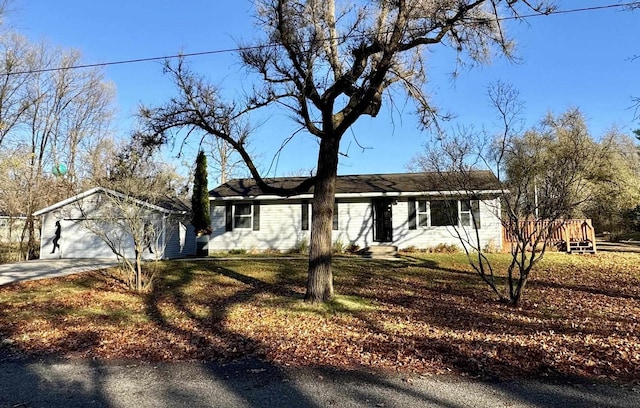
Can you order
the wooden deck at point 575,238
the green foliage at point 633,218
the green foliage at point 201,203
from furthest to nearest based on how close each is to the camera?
the green foliage at point 633,218 → the green foliage at point 201,203 → the wooden deck at point 575,238

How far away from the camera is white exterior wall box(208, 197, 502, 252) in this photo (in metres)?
18.2

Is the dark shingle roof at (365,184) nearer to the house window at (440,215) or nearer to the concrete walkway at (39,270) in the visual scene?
the house window at (440,215)

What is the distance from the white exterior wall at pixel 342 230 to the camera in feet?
59.6

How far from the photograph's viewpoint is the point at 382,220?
18844mm

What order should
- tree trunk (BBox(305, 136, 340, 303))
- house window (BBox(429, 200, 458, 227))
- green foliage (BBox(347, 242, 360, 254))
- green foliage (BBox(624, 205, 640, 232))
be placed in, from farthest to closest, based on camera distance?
green foliage (BBox(624, 205, 640, 232)) < green foliage (BBox(347, 242, 360, 254)) < house window (BBox(429, 200, 458, 227)) < tree trunk (BBox(305, 136, 340, 303))

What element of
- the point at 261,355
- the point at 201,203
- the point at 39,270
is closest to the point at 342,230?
the point at 201,203

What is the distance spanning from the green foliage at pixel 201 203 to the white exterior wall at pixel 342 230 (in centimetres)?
41

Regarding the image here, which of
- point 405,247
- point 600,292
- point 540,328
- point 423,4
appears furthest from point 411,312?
point 405,247

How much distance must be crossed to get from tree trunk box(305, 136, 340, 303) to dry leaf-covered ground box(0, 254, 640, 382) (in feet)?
1.15

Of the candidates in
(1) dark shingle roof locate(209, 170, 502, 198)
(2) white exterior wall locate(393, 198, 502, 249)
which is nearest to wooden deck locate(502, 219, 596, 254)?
(2) white exterior wall locate(393, 198, 502, 249)

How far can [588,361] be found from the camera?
492 cm

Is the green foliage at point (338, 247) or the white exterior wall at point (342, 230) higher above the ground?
the white exterior wall at point (342, 230)

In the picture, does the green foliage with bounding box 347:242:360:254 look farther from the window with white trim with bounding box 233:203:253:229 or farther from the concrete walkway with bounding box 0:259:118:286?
the concrete walkway with bounding box 0:259:118:286

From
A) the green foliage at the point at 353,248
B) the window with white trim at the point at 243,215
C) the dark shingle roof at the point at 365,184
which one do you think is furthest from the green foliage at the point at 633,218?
the window with white trim at the point at 243,215
